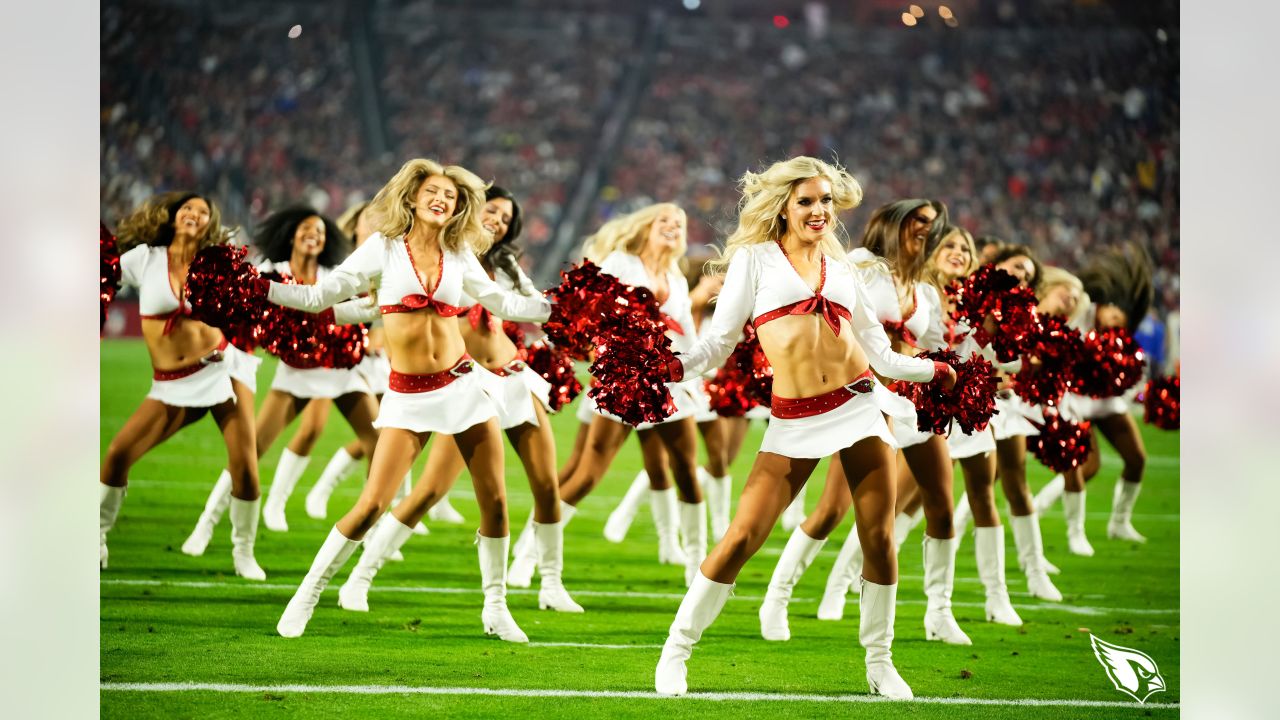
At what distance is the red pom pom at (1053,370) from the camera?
4586mm

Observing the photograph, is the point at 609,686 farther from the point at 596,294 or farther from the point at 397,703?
the point at 596,294

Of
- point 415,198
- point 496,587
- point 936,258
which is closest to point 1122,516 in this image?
point 936,258

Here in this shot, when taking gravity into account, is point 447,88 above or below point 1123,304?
below

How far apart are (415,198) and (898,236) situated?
4.99 ft

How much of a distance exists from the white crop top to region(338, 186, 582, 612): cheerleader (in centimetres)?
102

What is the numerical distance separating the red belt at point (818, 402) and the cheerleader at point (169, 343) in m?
2.20

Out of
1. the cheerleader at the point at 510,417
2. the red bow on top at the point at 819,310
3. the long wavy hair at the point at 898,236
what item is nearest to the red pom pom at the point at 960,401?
the red bow on top at the point at 819,310

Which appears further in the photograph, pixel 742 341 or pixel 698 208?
pixel 698 208

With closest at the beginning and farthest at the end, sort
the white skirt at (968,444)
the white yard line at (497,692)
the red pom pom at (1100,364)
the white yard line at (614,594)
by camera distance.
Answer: the white yard line at (497,692) → the red pom pom at (1100,364) → the white skirt at (968,444) → the white yard line at (614,594)

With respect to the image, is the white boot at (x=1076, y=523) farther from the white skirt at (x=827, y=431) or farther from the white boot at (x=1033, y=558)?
the white skirt at (x=827, y=431)

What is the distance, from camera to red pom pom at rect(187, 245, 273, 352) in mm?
4191

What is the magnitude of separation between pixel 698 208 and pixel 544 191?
2024mm
